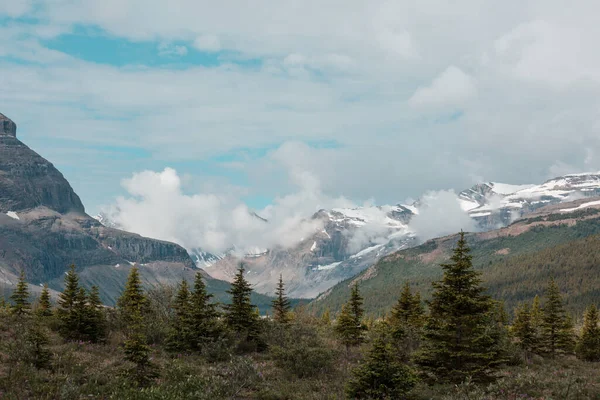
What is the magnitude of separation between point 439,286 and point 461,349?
10.5ft

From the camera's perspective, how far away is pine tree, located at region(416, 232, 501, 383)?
2220 centimetres

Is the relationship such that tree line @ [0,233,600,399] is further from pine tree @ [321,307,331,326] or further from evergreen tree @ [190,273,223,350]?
pine tree @ [321,307,331,326]

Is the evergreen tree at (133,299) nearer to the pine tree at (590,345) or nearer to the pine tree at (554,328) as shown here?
the pine tree at (554,328)

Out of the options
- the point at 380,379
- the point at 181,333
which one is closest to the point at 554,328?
the point at 380,379

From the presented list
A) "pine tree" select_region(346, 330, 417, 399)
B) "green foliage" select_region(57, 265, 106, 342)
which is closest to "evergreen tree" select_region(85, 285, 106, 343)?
"green foliage" select_region(57, 265, 106, 342)

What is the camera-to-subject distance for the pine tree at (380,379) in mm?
19000

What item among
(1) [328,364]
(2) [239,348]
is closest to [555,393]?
(1) [328,364]

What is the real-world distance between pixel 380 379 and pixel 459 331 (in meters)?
5.84

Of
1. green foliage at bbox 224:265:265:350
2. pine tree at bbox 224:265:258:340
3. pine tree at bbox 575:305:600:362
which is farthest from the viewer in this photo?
pine tree at bbox 575:305:600:362

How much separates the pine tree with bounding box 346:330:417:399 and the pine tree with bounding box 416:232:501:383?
3739mm

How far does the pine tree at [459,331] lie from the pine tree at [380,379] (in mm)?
3739

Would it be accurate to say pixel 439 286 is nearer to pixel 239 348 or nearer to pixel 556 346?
pixel 239 348

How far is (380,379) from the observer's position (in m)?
19.5

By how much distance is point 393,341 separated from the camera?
111 feet
